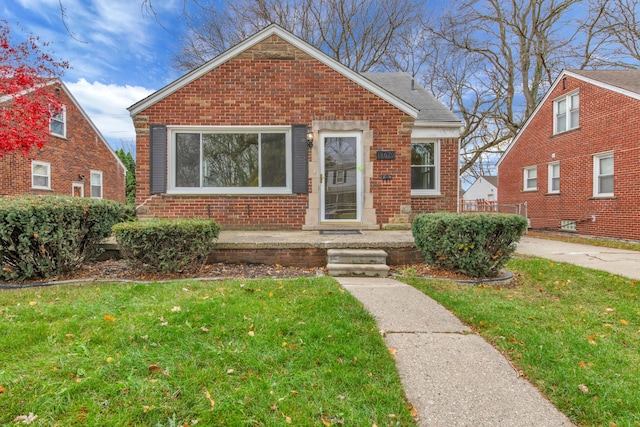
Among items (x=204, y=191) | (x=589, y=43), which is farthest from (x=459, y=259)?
(x=589, y=43)

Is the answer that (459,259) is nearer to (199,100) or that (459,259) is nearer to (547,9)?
(199,100)

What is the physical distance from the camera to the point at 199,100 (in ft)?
23.9

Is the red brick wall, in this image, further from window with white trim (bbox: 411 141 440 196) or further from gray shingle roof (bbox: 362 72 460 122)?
gray shingle roof (bbox: 362 72 460 122)

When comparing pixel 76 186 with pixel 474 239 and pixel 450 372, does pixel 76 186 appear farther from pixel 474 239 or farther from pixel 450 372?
pixel 450 372

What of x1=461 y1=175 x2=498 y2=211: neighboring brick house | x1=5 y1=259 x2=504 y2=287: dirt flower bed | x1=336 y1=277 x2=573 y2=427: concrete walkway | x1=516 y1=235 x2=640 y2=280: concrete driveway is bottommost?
x1=336 y1=277 x2=573 y2=427: concrete walkway

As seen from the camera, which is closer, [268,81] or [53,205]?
[53,205]

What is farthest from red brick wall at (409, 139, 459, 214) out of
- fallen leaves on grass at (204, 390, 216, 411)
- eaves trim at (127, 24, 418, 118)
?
fallen leaves on grass at (204, 390, 216, 411)

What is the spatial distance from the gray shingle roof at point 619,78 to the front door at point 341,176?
9.52m

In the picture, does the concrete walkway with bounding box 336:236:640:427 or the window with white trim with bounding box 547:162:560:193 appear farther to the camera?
the window with white trim with bounding box 547:162:560:193

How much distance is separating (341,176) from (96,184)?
1509 cm

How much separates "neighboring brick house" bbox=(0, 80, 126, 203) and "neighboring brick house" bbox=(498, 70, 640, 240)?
60.4 ft

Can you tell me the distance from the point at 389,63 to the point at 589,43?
10.4 m

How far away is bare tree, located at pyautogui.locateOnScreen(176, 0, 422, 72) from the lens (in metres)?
18.2

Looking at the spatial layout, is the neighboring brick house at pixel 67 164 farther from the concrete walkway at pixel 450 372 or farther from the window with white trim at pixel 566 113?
the window with white trim at pixel 566 113
